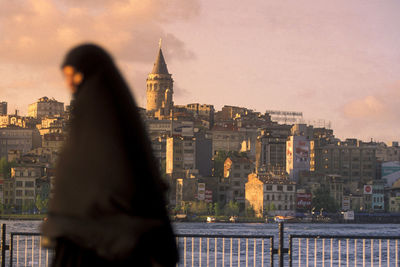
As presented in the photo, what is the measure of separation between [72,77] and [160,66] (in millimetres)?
157841

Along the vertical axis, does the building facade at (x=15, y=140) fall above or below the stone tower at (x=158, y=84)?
below

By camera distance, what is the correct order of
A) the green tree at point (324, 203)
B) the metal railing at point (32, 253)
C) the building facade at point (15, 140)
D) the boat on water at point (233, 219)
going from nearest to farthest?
the metal railing at point (32, 253)
the boat on water at point (233, 219)
the green tree at point (324, 203)
the building facade at point (15, 140)

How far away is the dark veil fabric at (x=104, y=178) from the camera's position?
9.74ft

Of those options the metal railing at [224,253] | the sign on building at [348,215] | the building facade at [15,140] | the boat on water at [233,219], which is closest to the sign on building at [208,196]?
the boat on water at [233,219]

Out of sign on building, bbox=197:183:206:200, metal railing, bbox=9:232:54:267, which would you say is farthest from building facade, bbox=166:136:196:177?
metal railing, bbox=9:232:54:267

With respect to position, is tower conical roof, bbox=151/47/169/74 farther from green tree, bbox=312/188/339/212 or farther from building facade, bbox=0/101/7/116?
green tree, bbox=312/188/339/212

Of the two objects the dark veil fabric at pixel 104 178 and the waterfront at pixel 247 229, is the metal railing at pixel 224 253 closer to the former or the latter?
the dark veil fabric at pixel 104 178

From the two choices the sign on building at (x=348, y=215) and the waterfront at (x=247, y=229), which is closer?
the waterfront at (x=247, y=229)

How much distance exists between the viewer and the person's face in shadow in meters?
3.11

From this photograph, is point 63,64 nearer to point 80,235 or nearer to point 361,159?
point 80,235

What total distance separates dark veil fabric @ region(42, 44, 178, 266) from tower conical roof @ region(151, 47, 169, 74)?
15723 cm

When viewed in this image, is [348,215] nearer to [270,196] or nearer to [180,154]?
[270,196]

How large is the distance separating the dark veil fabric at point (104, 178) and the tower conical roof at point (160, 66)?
157227 millimetres

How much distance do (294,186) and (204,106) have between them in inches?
1990
